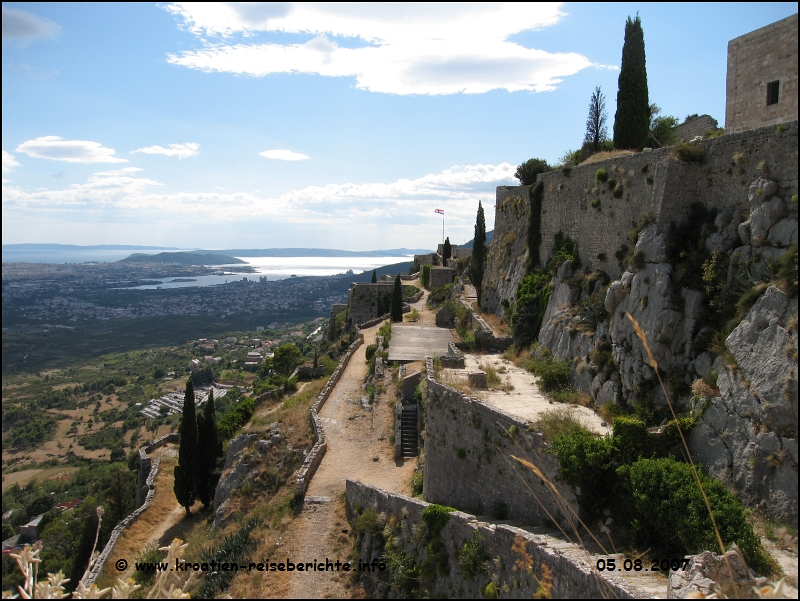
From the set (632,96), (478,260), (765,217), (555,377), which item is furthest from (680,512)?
(478,260)

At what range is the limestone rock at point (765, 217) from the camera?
908 centimetres

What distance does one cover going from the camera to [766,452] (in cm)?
745

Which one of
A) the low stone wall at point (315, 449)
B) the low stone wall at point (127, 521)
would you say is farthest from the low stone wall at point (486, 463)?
the low stone wall at point (127, 521)

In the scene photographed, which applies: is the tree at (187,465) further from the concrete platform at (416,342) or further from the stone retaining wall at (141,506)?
the concrete platform at (416,342)

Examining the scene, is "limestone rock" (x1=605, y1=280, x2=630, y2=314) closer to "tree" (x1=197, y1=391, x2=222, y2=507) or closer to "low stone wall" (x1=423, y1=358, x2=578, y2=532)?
"low stone wall" (x1=423, y1=358, x2=578, y2=532)

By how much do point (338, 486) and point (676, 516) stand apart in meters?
9.51

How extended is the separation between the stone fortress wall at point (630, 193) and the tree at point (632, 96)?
236 centimetres

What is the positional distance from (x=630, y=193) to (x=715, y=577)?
35.4 ft

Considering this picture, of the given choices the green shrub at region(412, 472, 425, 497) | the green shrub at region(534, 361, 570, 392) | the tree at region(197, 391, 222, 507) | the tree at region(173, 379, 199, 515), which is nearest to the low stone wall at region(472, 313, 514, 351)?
the green shrub at region(534, 361, 570, 392)

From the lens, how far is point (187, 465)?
20.7 metres

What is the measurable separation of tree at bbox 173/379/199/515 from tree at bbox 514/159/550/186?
2013cm

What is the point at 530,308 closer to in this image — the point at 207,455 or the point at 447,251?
the point at 207,455

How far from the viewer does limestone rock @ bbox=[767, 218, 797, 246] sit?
8.59 metres

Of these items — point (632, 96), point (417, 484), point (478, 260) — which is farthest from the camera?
point (478, 260)
